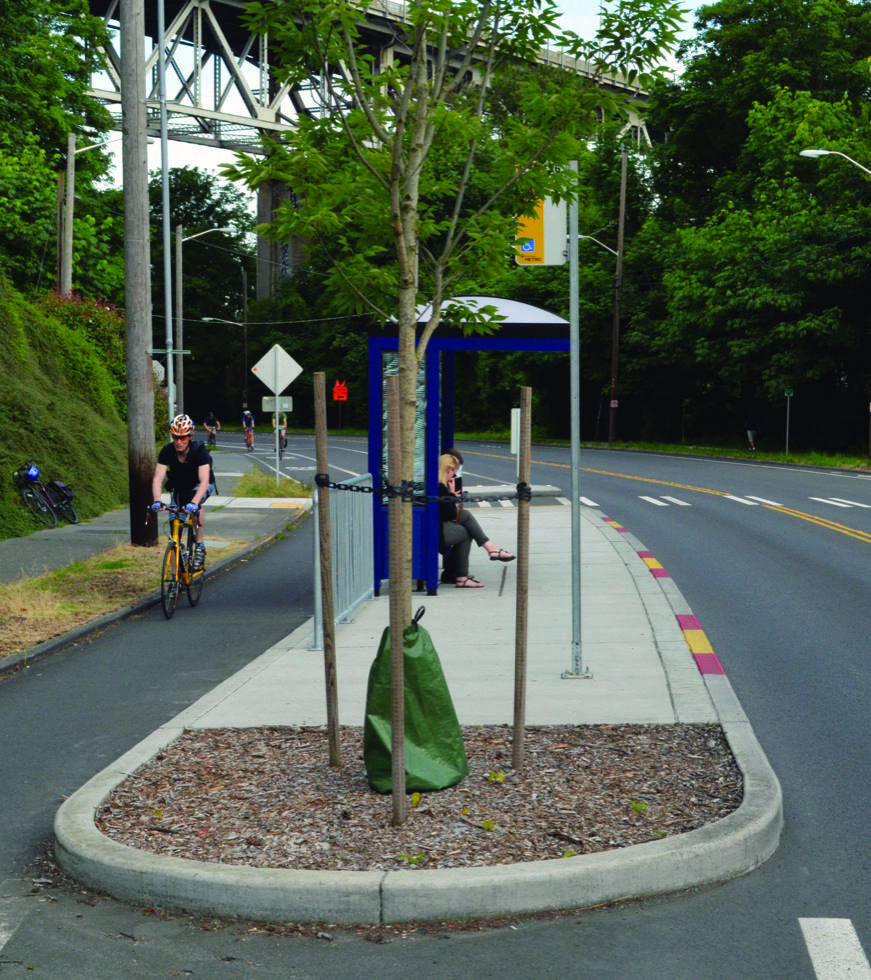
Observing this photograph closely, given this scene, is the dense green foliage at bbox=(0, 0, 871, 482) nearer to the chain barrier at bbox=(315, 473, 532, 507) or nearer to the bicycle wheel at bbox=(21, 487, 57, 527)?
the chain barrier at bbox=(315, 473, 532, 507)

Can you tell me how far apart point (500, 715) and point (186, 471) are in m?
5.99

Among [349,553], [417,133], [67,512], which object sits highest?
[417,133]

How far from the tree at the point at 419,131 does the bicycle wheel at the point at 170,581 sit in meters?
4.90

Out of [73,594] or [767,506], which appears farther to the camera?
[767,506]

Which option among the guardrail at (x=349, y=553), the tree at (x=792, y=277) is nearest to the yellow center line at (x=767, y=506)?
the guardrail at (x=349, y=553)

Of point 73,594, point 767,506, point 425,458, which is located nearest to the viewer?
point 425,458

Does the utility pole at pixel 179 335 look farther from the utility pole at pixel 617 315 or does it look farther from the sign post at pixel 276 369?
the utility pole at pixel 617 315

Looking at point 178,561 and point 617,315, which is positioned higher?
point 617,315

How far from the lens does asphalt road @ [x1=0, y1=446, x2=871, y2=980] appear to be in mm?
4082

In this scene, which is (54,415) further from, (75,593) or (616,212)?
(616,212)

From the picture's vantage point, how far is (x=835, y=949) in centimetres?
413

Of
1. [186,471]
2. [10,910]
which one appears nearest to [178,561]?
[186,471]

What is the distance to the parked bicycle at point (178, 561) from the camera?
11.4 meters

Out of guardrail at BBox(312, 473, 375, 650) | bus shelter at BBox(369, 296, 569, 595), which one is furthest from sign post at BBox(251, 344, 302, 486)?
guardrail at BBox(312, 473, 375, 650)
